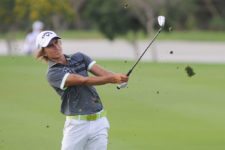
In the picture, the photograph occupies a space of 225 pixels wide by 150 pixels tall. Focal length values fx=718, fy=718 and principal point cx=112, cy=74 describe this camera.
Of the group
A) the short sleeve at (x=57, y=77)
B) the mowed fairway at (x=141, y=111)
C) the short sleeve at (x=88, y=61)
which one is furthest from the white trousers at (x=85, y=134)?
the mowed fairway at (x=141, y=111)

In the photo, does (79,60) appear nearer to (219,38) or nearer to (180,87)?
(180,87)

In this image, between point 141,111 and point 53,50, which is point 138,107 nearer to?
point 141,111

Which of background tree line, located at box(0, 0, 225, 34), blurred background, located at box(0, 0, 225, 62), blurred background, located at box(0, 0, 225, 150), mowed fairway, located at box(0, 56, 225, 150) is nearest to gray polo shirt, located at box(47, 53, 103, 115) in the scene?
blurred background, located at box(0, 0, 225, 150)

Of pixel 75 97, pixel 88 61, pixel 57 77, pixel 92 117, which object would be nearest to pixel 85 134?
pixel 92 117

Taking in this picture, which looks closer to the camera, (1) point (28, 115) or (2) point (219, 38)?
(1) point (28, 115)

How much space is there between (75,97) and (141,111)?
6.60 meters

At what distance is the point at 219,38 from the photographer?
5400cm

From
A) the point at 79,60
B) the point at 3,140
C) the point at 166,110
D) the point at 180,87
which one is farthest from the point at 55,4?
the point at 79,60

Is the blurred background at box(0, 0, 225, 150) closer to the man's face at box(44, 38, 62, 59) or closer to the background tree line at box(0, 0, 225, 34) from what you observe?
the man's face at box(44, 38, 62, 59)

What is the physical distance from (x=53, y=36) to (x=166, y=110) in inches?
275

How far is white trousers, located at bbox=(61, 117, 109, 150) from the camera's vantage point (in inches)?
268

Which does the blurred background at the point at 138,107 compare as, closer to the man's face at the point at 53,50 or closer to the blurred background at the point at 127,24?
the man's face at the point at 53,50

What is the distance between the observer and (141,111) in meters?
13.4

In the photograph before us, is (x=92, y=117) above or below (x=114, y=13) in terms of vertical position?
below
